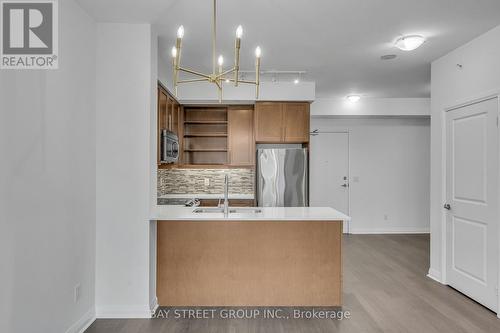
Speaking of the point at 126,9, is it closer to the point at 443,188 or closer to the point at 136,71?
the point at 136,71

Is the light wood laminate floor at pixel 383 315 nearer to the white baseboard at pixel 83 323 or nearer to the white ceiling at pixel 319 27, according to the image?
the white baseboard at pixel 83 323

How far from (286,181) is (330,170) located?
6.66ft

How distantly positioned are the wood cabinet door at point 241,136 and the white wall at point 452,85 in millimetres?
2641

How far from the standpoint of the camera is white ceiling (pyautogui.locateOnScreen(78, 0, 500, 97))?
2701 millimetres

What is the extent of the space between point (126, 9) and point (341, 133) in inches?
200

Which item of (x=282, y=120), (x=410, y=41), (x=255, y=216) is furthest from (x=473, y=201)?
(x=282, y=120)

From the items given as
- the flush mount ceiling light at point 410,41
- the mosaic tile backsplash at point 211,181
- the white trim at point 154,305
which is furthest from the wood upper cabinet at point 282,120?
the white trim at point 154,305

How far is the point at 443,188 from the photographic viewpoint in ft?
12.6

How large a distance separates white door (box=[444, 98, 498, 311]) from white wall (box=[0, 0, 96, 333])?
3.71 metres

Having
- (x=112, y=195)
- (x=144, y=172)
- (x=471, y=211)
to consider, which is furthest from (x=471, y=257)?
(x=112, y=195)

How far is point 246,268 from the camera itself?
307 centimetres

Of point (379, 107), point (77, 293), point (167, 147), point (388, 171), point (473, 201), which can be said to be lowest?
point (77, 293)

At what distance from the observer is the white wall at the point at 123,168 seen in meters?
2.90

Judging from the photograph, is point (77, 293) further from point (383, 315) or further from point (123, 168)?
point (383, 315)
